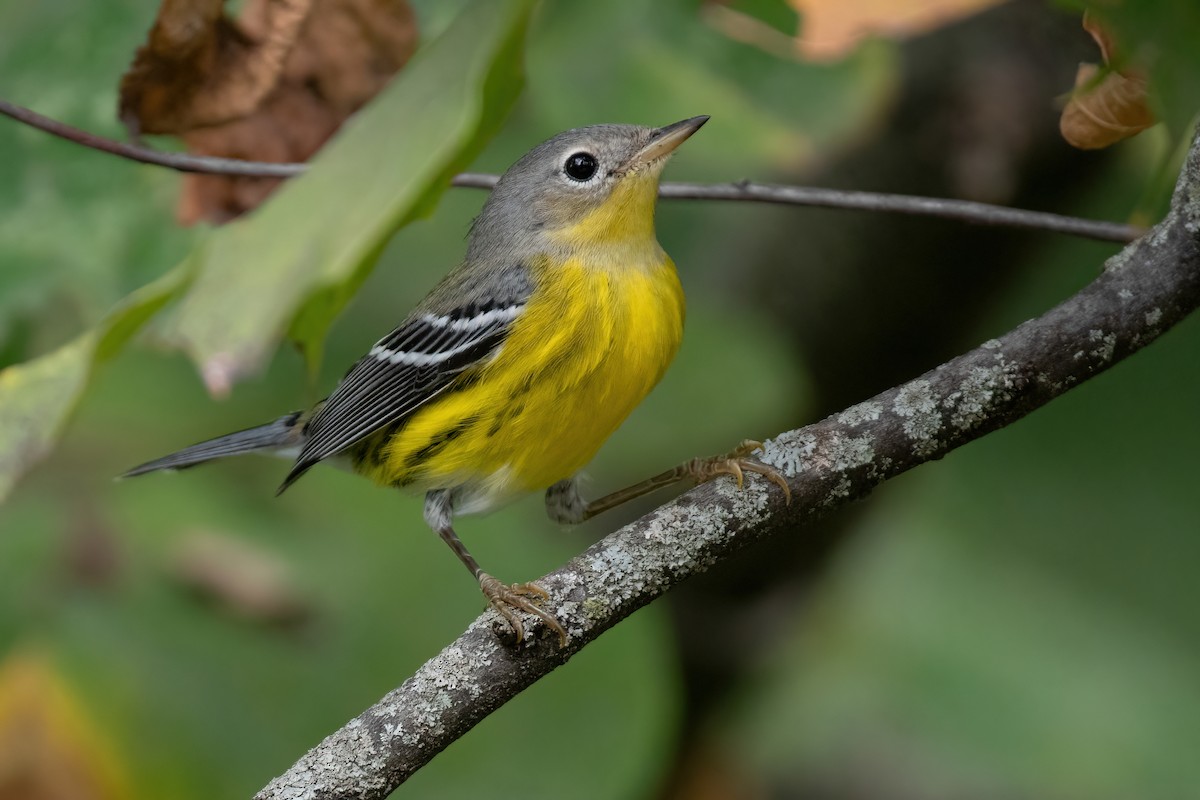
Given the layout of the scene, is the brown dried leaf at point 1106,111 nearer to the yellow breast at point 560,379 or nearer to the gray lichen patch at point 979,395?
the gray lichen patch at point 979,395

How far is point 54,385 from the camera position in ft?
4.82

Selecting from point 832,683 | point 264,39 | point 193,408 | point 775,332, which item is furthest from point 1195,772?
point 264,39

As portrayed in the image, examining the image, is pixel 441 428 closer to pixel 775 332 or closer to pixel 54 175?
pixel 54 175

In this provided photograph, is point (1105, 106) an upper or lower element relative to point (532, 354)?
upper

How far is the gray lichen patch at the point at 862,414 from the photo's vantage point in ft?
6.64

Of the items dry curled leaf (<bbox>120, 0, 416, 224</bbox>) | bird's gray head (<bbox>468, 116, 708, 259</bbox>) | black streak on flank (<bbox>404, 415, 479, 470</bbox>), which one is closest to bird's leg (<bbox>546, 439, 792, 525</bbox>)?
black streak on flank (<bbox>404, 415, 479, 470</bbox>)

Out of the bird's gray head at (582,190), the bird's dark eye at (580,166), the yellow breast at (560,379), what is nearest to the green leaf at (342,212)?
the yellow breast at (560,379)

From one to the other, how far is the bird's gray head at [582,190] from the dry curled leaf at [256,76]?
0.64 m

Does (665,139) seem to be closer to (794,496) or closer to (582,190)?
(582,190)

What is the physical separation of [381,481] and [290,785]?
4.73ft

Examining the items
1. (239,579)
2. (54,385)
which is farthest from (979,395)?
(239,579)

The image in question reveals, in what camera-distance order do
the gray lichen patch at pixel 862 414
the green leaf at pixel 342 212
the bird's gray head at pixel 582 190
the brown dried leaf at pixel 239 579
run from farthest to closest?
the brown dried leaf at pixel 239 579 < the bird's gray head at pixel 582 190 < the gray lichen patch at pixel 862 414 < the green leaf at pixel 342 212

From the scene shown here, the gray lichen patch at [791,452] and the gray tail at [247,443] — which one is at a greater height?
the gray lichen patch at [791,452]

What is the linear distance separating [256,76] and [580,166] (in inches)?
41.8
